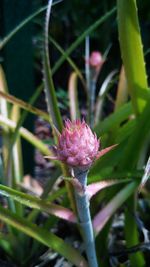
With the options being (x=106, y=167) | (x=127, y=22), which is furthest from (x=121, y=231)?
(x=127, y=22)

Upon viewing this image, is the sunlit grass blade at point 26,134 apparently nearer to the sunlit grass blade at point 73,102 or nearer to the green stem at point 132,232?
the sunlit grass blade at point 73,102

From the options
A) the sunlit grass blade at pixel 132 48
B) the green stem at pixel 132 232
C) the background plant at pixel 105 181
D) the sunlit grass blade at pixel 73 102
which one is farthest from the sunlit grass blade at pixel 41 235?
the sunlit grass blade at pixel 73 102

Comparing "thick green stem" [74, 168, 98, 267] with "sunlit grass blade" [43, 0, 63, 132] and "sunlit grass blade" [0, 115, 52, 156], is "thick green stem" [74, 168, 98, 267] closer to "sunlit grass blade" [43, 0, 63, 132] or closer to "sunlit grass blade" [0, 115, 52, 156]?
"sunlit grass blade" [43, 0, 63, 132]

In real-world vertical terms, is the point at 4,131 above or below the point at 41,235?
above

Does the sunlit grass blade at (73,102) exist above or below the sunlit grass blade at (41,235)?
above

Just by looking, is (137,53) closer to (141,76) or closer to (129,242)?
(141,76)

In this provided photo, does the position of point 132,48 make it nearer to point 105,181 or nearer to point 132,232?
point 105,181

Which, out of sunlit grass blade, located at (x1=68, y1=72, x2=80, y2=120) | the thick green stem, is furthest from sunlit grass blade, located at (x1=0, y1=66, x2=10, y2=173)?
the thick green stem

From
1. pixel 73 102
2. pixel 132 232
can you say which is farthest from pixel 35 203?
pixel 73 102
